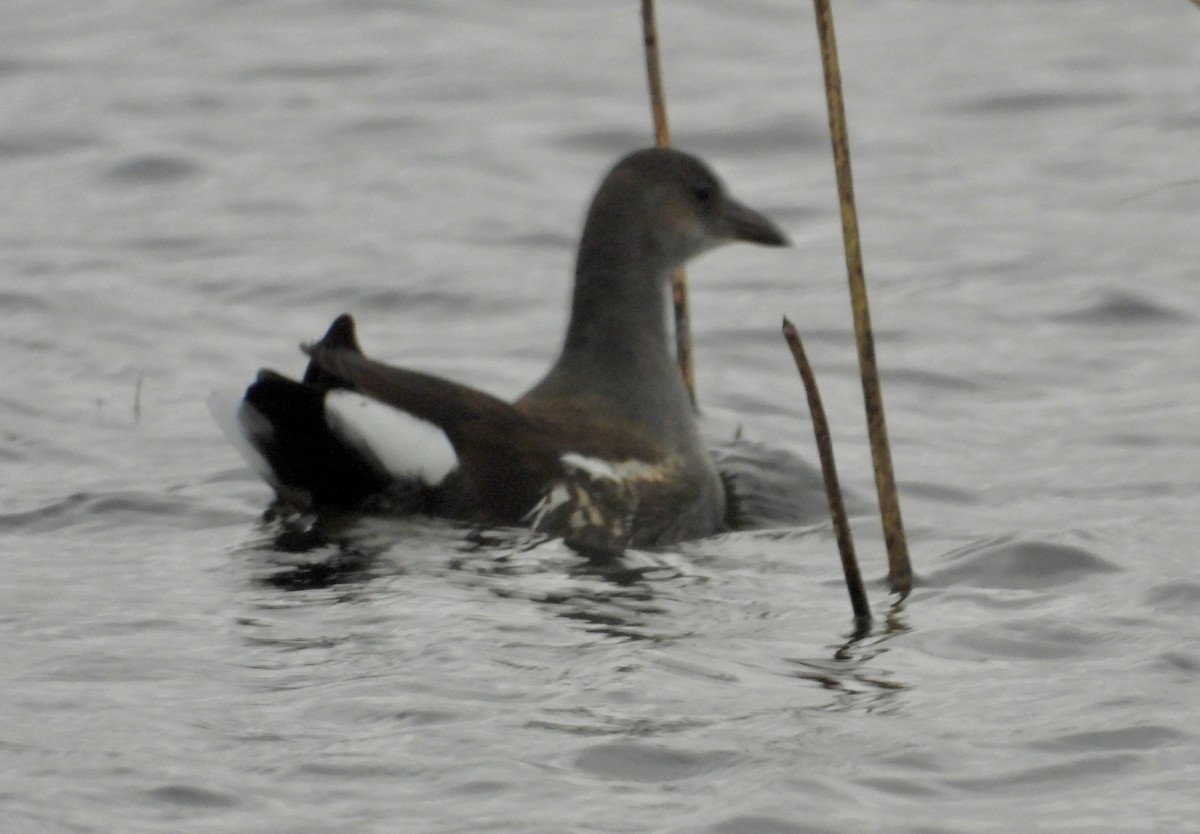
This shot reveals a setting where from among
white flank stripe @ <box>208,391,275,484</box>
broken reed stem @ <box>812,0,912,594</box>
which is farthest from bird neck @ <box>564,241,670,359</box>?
broken reed stem @ <box>812,0,912,594</box>

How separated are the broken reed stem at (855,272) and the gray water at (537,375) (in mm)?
373

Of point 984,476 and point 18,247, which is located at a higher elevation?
point 18,247

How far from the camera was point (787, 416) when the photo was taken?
910 centimetres

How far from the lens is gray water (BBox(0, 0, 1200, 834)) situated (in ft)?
15.5

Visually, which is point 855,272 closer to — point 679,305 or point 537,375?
point 679,305

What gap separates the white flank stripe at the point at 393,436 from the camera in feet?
21.7

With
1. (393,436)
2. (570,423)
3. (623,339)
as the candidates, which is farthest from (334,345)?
(623,339)

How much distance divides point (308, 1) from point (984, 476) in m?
9.86

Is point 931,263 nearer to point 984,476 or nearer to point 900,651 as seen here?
point 984,476

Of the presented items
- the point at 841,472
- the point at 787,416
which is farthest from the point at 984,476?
the point at 787,416

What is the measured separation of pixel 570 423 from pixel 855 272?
67.2 inches

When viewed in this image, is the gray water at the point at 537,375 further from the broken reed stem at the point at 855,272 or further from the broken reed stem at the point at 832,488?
the broken reed stem at the point at 855,272

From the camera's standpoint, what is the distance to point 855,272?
564 cm

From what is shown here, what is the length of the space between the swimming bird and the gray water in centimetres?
17
